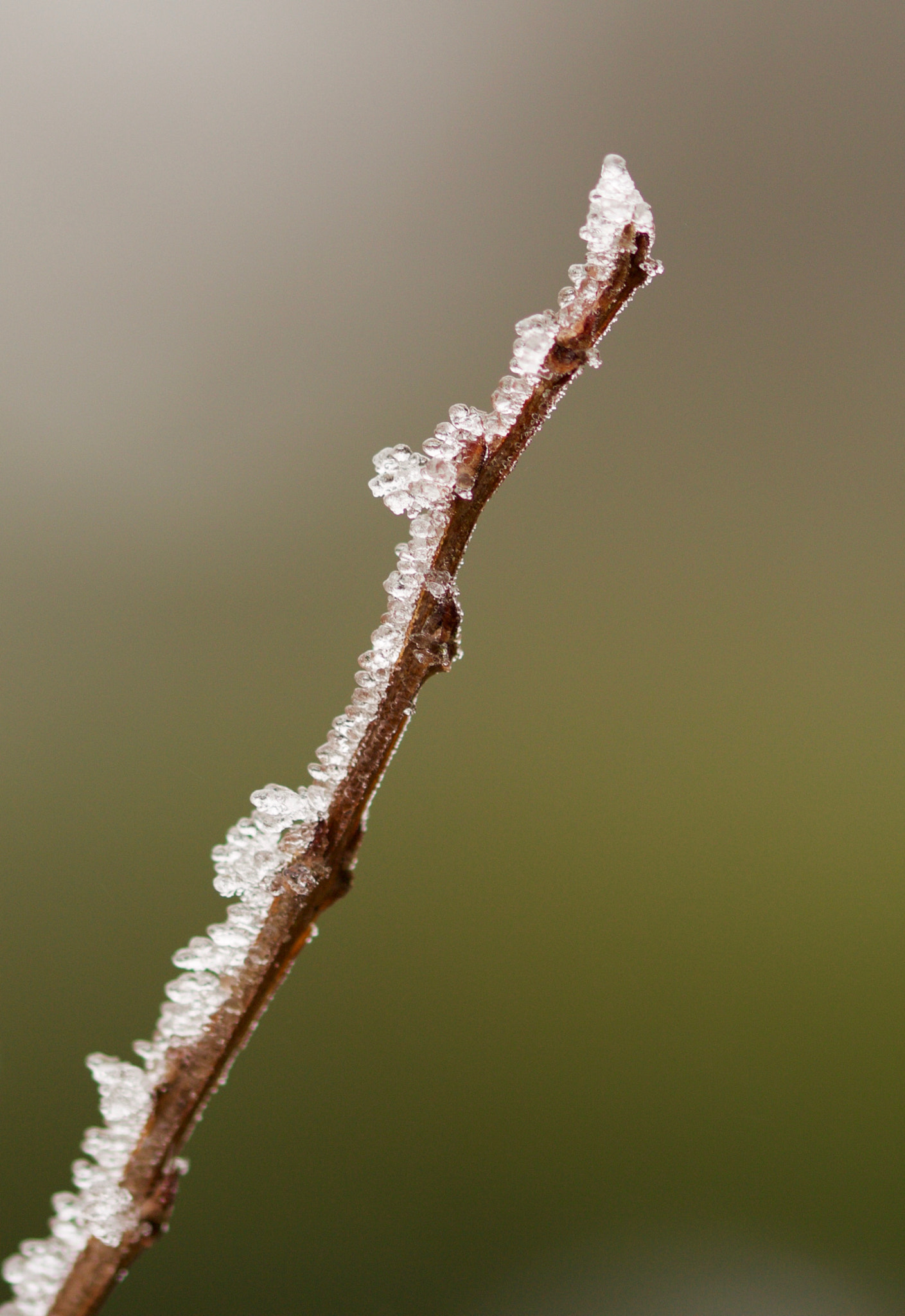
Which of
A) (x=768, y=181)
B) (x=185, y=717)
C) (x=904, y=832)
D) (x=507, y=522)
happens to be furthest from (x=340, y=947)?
(x=768, y=181)

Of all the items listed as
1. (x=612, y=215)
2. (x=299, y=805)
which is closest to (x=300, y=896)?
(x=299, y=805)

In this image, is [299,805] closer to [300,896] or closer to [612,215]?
[300,896]

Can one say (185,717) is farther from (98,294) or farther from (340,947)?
(98,294)

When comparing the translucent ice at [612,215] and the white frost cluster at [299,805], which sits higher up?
the translucent ice at [612,215]

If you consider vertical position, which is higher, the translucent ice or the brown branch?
the translucent ice

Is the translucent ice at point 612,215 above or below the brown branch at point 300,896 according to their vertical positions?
above

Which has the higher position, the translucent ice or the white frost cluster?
the translucent ice
